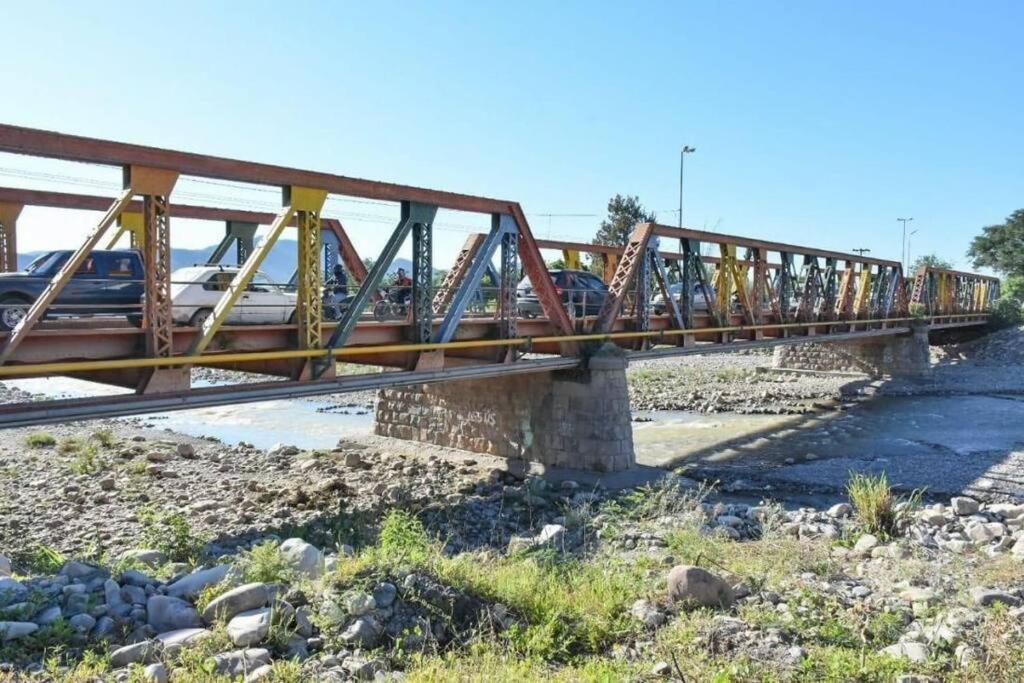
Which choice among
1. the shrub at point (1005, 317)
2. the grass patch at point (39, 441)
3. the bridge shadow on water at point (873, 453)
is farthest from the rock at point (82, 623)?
the shrub at point (1005, 317)

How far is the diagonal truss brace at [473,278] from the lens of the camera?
14312 millimetres

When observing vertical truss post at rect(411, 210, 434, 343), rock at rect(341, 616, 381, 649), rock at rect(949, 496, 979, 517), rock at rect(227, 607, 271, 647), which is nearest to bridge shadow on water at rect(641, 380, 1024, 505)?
rock at rect(949, 496, 979, 517)

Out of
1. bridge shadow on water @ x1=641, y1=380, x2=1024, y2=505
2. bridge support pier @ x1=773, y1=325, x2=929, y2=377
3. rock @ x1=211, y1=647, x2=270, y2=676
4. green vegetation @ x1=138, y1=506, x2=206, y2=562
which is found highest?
bridge support pier @ x1=773, y1=325, x2=929, y2=377

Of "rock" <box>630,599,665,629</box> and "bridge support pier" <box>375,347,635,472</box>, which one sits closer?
"rock" <box>630,599,665,629</box>

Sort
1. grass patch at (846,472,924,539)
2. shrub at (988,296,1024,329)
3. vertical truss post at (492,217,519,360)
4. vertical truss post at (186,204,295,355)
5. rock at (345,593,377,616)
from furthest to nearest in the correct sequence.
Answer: shrub at (988,296,1024,329)
vertical truss post at (492,217,519,360)
grass patch at (846,472,924,539)
vertical truss post at (186,204,295,355)
rock at (345,593,377,616)

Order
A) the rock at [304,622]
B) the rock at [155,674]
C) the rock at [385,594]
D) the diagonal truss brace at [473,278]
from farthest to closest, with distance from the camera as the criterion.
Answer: the diagonal truss brace at [473,278]
the rock at [385,594]
the rock at [304,622]
the rock at [155,674]

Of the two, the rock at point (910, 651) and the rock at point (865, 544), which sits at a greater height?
the rock at point (910, 651)

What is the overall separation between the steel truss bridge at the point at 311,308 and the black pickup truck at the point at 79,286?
0.67 m

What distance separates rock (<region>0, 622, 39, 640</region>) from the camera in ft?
20.0

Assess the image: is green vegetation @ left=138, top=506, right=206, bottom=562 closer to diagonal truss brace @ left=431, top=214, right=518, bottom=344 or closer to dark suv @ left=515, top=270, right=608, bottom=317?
diagonal truss brace @ left=431, top=214, right=518, bottom=344

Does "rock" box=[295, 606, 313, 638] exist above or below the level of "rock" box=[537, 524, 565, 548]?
above

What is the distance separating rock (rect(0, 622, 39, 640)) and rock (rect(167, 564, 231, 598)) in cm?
122

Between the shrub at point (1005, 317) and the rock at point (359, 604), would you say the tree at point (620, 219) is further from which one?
the rock at point (359, 604)

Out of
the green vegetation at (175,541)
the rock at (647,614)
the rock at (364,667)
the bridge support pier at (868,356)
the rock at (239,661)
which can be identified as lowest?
the green vegetation at (175,541)
